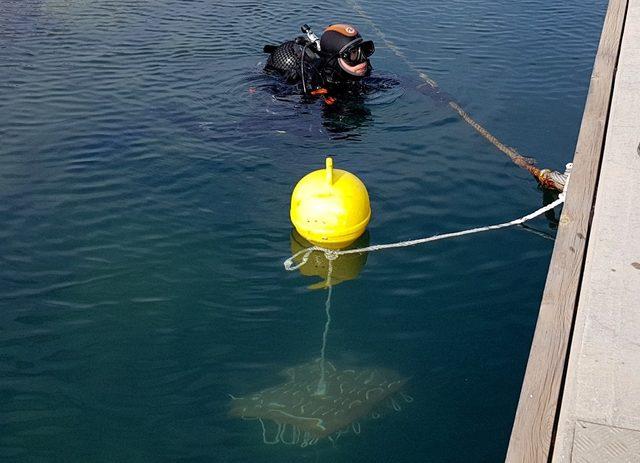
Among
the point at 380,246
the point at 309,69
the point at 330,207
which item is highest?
the point at 309,69

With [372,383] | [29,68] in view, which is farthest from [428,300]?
[29,68]

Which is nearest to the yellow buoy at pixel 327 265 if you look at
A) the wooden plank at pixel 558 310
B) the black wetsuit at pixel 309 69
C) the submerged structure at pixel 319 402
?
the submerged structure at pixel 319 402

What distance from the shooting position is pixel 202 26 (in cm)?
1474

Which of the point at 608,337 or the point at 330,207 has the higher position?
the point at 608,337

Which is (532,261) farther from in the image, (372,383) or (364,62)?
(364,62)

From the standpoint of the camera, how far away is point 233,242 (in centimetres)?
802

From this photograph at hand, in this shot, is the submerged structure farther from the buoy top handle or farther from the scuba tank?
the scuba tank

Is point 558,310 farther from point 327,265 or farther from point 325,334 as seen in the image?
point 327,265

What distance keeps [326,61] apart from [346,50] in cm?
49

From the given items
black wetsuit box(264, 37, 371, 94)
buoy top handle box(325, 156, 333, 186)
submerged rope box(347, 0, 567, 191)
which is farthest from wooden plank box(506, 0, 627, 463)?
black wetsuit box(264, 37, 371, 94)

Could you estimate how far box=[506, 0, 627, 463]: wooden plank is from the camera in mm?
3883

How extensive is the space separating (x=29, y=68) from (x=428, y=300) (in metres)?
8.81

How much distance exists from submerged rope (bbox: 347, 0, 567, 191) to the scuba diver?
139cm

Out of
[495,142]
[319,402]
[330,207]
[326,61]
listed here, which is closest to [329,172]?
[330,207]
